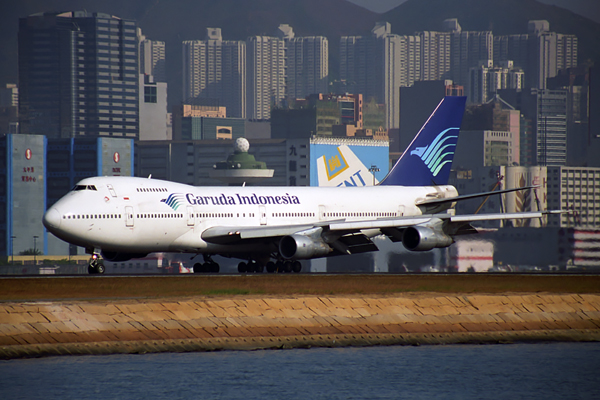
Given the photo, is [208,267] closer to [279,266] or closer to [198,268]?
[198,268]

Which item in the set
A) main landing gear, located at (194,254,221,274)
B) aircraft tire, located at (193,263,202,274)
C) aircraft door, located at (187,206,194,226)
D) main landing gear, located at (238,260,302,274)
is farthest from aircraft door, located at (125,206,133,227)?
main landing gear, located at (238,260,302,274)

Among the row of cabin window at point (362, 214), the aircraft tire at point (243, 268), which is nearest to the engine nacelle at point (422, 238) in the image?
the row of cabin window at point (362, 214)

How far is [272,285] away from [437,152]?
25.2 meters

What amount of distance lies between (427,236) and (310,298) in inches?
479

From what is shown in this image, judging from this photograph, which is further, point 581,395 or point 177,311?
point 177,311

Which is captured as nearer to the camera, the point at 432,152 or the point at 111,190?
the point at 111,190

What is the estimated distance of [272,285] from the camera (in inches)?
1491

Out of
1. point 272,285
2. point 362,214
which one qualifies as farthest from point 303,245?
point 362,214

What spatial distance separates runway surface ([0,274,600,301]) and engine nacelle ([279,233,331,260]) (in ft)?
23.4

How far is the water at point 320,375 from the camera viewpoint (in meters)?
31.4

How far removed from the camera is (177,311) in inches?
1412

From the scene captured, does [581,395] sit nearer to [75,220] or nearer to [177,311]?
[177,311]

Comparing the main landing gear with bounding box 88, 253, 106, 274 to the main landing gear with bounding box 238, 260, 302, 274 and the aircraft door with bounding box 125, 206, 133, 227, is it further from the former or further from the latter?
the main landing gear with bounding box 238, 260, 302, 274

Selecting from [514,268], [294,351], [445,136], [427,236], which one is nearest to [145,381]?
[294,351]
